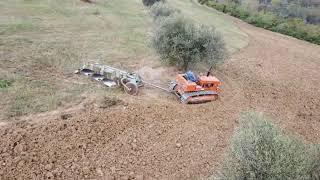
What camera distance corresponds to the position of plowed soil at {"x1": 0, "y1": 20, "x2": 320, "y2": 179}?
13.5 m

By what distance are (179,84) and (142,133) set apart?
4.75 meters

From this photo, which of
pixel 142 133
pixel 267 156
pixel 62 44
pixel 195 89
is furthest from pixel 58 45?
pixel 267 156

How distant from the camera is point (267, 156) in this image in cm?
1006

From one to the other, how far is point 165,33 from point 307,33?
27.3 m

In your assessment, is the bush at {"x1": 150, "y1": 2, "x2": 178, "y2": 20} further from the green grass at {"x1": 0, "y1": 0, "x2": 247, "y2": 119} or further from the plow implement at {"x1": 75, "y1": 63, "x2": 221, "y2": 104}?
the plow implement at {"x1": 75, "y1": 63, "x2": 221, "y2": 104}

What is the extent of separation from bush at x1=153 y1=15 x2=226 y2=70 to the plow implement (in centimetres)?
266

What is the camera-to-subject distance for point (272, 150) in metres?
10.2

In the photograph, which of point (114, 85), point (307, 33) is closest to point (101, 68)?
point (114, 85)

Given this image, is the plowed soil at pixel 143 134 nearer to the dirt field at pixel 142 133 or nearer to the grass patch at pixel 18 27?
the dirt field at pixel 142 133

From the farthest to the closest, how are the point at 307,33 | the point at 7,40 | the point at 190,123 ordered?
the point at 307,33 < the point at 7,40 < the point at 190,123

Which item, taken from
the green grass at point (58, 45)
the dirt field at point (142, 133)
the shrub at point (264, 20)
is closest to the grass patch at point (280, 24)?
the shrub at point (264, 20)

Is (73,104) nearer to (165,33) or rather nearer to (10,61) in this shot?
(10,61)

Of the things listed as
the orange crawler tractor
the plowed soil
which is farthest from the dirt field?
the orange crawler tractor

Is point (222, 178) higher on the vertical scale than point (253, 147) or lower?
lower
